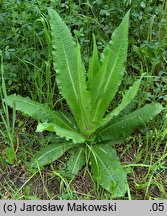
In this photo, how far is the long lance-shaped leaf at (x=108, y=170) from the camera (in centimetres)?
195

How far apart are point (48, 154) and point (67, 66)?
0.51m

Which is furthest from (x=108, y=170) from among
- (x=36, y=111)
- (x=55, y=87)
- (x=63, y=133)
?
(x=55, y=87)

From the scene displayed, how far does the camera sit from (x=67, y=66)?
215cm

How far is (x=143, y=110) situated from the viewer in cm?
220

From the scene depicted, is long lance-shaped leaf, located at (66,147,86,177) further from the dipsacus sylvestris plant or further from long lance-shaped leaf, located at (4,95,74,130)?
long lance-shaped leaf, located at (4,95,74,130)

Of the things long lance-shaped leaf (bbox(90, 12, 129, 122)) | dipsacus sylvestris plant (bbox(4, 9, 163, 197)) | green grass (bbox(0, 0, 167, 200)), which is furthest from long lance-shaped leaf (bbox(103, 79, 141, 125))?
green grass (bbox(0, 0, 167, 200))

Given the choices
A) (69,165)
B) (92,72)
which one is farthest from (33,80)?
(69,165)

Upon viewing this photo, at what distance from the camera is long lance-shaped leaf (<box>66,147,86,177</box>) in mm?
A: 2084

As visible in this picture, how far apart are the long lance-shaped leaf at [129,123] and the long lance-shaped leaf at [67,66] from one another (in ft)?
0.47

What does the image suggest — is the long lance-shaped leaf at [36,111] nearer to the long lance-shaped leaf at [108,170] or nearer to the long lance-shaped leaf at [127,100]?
the long lance-shaped leaf at [108,170]

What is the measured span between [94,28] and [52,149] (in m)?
0.89

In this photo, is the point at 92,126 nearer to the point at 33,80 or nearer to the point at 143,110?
the point at 143,110

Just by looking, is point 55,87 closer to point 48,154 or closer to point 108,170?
point 48,154

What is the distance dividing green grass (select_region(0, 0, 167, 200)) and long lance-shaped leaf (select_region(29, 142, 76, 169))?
64 millimetres
